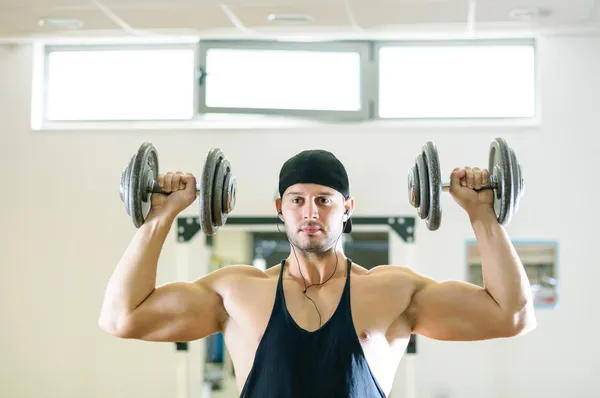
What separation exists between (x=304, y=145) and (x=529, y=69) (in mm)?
1375

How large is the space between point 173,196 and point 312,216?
349 mm

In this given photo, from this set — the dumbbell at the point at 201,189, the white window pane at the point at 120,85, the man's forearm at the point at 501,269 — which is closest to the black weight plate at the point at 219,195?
the dumbbell at the point at 201,189

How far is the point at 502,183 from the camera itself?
5.25 ft

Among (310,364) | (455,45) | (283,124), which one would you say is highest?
(455,45)

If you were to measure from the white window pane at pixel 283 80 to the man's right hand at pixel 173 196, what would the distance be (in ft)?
7.86

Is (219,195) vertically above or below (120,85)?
below

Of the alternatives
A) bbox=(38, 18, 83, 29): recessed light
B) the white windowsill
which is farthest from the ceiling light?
bbox=(38, 18, 83, 29): recessed light

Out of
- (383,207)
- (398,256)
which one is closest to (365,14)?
(383,207)

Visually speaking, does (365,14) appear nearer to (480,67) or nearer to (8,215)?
(480,67)

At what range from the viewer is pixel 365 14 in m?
3.54

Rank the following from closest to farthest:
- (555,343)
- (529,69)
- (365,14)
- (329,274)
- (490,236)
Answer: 1. (490,236)
2. (329,274)
3. (365,14)
4. (555,343)
5. (529,69)

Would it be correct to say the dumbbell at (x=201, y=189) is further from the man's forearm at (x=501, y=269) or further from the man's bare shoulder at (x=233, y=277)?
the man's forearm at (x=501, y=269)

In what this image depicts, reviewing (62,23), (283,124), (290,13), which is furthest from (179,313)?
(62,23)

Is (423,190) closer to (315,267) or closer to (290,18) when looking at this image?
(315,267)
